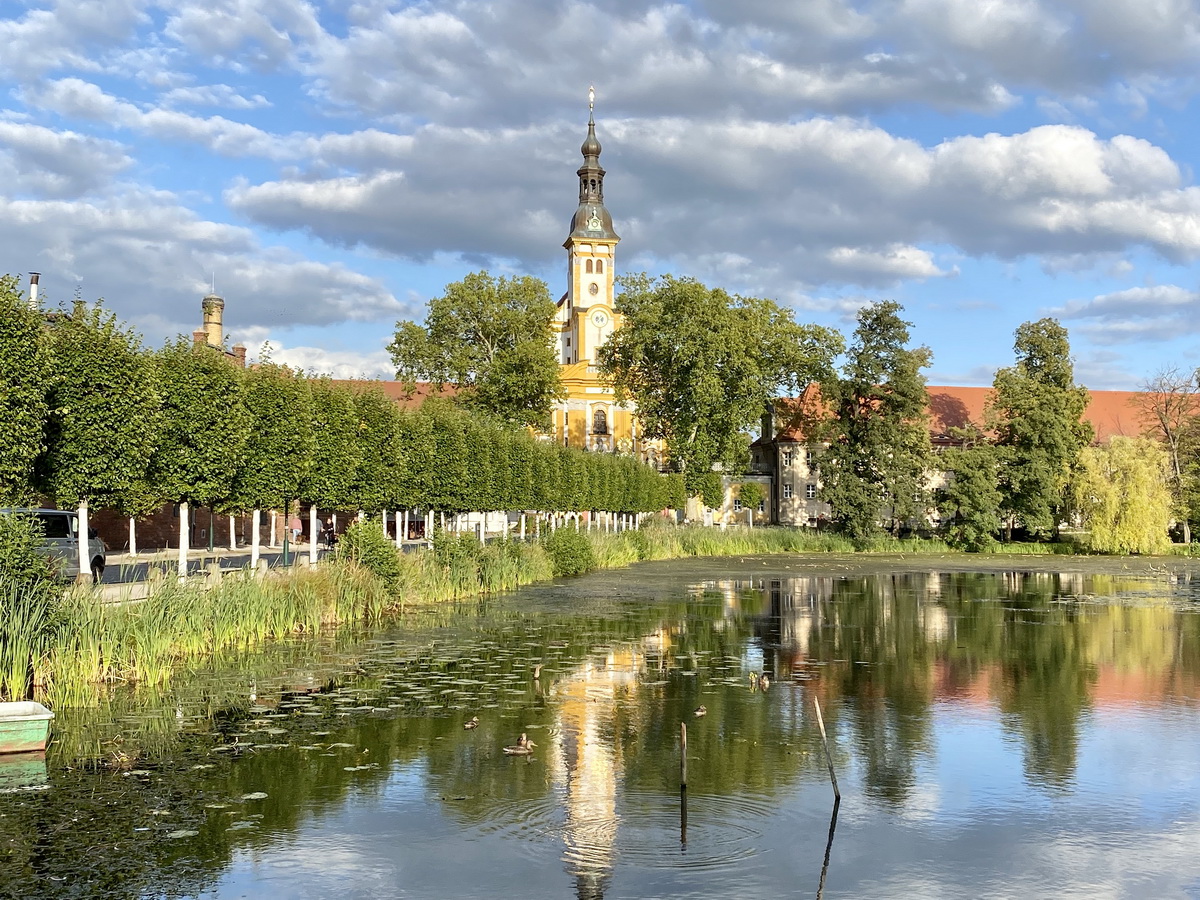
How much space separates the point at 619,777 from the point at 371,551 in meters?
16.7

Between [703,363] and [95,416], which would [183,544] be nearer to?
[95,416]

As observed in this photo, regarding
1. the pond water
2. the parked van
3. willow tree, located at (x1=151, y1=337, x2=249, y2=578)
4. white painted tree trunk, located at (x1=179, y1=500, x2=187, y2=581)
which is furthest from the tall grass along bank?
the parked van

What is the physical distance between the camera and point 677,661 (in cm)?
1977

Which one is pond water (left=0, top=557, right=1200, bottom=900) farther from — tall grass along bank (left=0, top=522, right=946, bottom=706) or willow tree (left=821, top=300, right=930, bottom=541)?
willow tree (left=821, top=300, right=930, bottom=541)

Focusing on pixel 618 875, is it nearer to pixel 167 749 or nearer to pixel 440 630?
pixel 167 749

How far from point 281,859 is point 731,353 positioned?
2535 inches

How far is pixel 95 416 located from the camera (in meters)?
20.0

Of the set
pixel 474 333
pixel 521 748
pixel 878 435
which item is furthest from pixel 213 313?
pixel 521 748

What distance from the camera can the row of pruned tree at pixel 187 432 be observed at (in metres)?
17.4

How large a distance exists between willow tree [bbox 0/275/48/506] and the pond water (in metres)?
3.43

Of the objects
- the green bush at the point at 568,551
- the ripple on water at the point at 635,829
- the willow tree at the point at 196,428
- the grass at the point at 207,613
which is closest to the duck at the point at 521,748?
the ripple on water at the point at 635,829

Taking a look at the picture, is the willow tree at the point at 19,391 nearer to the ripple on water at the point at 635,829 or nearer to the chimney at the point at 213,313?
the ripple on water at the point at 635,829

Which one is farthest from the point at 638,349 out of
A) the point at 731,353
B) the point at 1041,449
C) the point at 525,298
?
the point at 1041,449

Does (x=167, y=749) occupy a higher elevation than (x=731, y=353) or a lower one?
lower
